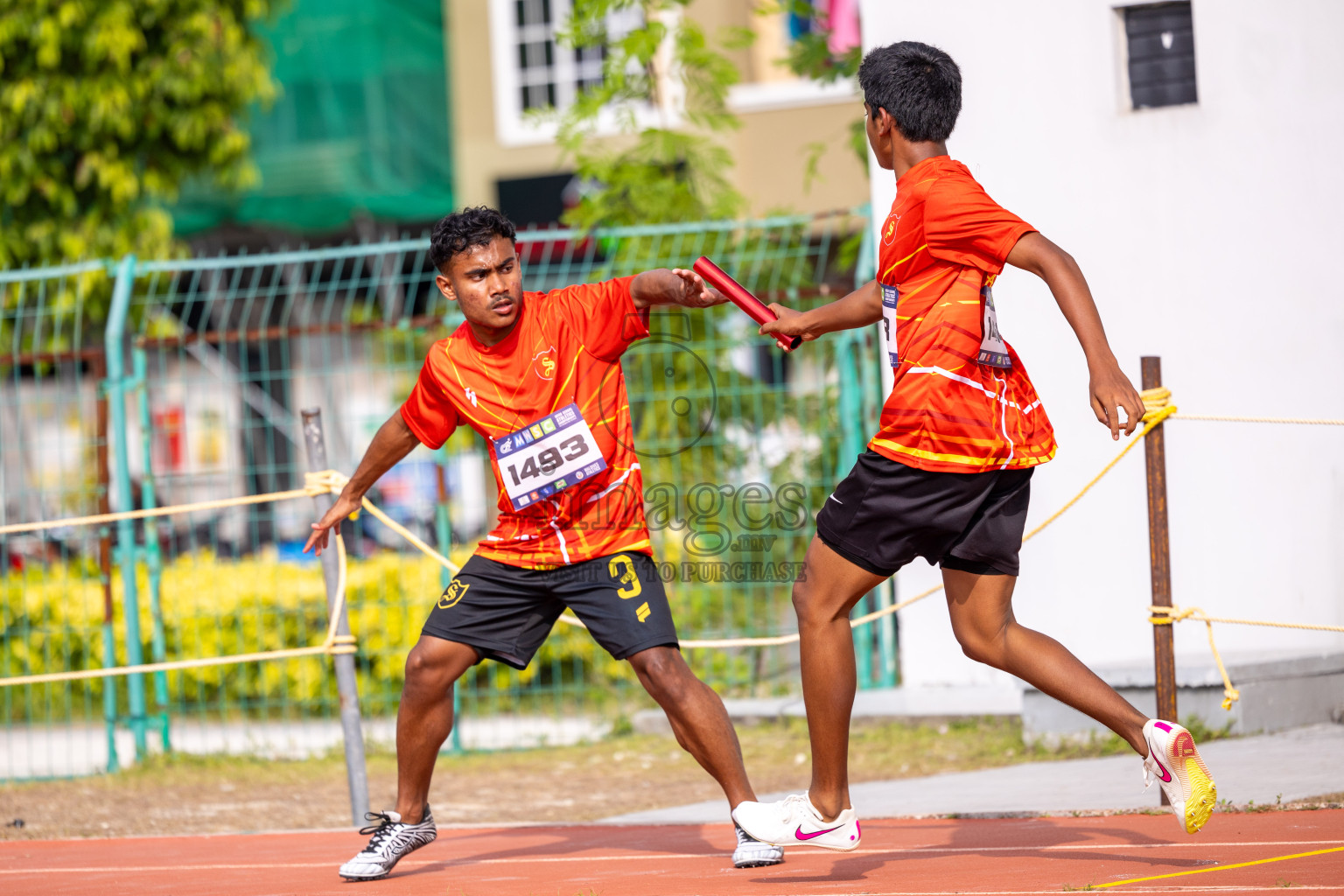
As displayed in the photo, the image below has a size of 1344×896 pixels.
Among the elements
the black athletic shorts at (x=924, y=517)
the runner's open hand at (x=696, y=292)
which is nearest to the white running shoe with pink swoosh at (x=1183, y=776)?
the black athletic shorts at (x=924, y=517)

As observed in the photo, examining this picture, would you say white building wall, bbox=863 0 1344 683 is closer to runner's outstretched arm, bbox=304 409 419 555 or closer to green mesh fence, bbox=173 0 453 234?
runner's outstretched arm, bbox=304 409 419 555

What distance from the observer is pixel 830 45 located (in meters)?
8.98

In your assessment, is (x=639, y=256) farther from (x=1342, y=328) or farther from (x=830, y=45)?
(x=1342, y=328)

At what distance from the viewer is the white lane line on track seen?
152 inches

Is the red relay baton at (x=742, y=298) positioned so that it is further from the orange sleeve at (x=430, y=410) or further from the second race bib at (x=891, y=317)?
the orange sleeve at (x=430, y=410)

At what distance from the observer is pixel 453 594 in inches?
164

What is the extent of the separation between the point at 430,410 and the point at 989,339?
1705 mm

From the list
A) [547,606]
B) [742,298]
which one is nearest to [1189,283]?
[742,298]

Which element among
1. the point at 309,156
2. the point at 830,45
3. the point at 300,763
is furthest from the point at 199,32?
the point at 300,763

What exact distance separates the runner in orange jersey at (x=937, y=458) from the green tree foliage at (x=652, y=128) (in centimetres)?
468

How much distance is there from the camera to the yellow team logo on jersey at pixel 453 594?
4.13 meters

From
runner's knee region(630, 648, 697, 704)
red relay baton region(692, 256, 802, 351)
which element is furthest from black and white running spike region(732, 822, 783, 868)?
red relay baton region(692, 256, 802, 351)

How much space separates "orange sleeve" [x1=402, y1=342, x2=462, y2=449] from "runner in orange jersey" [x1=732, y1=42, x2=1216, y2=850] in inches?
44.5

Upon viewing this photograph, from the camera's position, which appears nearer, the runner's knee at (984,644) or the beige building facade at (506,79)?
the runner's knee at (984,644)
